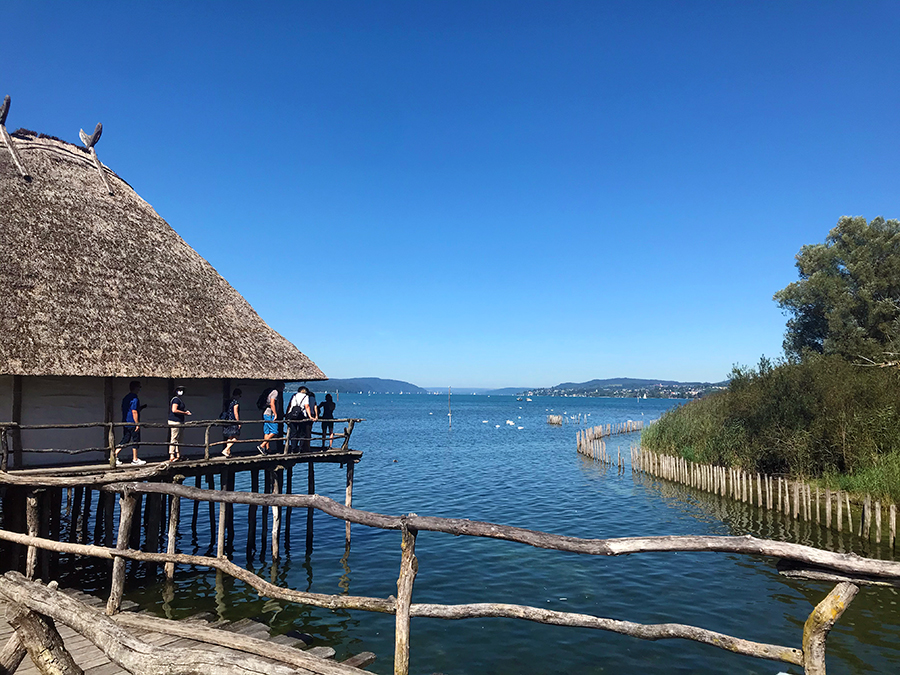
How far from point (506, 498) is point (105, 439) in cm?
1600

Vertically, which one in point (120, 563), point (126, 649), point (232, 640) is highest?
point (126, 649)

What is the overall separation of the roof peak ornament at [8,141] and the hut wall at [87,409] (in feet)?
24.6

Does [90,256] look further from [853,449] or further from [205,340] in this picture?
[853,449]

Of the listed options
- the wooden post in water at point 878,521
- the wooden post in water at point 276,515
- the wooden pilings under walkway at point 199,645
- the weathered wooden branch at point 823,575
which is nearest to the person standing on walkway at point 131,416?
the wooden post in water at point 276,515

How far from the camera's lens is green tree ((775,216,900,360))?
106 ft

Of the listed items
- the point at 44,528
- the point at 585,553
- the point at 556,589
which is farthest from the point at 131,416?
the point at 585,553

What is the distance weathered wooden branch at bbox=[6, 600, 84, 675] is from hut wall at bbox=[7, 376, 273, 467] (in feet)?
29.3

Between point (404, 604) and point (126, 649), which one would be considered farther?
point (404, 604)

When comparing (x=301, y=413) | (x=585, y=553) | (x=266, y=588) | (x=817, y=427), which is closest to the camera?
(x=585, y=553)

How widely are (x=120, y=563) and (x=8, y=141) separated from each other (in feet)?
55.1

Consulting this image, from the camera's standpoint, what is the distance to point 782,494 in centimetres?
2155

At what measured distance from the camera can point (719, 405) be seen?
3034 centimetres

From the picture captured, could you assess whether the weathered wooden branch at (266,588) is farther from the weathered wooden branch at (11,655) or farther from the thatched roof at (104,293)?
the thatched roof at (104,293)

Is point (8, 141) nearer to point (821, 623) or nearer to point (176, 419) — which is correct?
point (176, 419)
